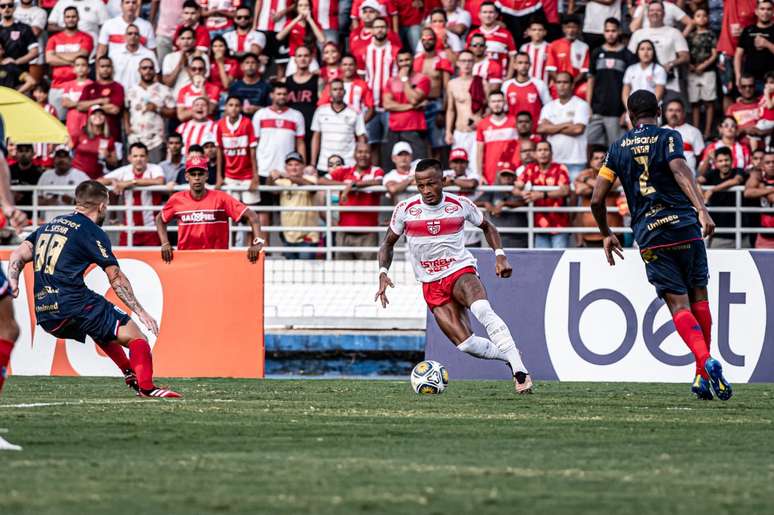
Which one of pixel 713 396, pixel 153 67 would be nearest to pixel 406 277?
pixel 153 67

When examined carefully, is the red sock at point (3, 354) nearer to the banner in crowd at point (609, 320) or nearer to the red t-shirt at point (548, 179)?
the banner in crowd at point (609, 320)

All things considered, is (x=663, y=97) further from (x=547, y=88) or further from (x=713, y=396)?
(x=713, y=396)

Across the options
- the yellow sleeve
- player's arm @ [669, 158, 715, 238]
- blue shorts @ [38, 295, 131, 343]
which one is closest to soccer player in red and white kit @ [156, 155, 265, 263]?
blue shorts @ [38, 295, 131, 343]

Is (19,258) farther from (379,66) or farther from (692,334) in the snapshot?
(379,66)

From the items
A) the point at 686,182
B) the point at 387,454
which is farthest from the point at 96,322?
the point at 686,182

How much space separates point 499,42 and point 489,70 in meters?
0.66

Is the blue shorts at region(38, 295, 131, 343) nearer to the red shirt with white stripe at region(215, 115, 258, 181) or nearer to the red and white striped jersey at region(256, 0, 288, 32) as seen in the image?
the red shirt with white stripe at region(215, 115, 258, 181)

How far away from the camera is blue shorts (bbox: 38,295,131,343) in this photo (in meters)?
11.8

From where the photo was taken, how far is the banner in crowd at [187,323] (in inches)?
610

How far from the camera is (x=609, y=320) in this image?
591 inches

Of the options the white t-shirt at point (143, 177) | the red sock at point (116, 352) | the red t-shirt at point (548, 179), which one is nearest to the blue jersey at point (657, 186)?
the red sock at point (116, 352)

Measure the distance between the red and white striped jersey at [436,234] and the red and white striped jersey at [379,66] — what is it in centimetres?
826

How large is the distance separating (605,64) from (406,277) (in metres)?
4.14

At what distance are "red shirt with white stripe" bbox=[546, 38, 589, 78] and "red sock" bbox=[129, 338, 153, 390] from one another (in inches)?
408
